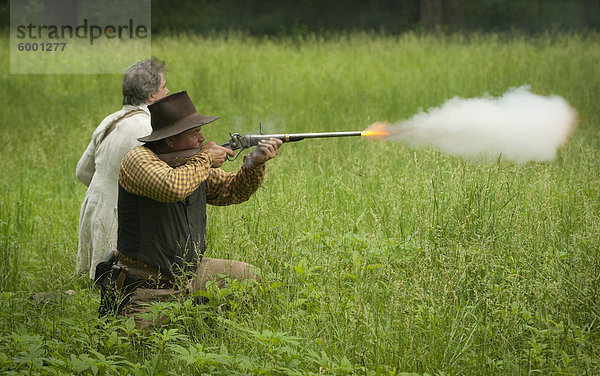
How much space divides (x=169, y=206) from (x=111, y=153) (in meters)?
1.23

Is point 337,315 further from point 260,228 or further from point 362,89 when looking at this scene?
point 362,89

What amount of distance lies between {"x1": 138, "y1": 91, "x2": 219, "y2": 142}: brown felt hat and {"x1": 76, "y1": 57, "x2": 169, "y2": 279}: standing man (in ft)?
2.28

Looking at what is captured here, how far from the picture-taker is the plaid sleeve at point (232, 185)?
4.55 m

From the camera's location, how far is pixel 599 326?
3.86m

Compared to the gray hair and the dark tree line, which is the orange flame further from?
the dark tree line

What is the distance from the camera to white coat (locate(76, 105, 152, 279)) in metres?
5.06

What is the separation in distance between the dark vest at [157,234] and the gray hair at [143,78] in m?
1.11

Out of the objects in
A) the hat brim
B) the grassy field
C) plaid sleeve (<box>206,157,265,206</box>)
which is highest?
the hat brim

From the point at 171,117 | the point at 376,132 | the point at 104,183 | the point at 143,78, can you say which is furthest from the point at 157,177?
the point at 376,132

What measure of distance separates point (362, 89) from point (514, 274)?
343 inches

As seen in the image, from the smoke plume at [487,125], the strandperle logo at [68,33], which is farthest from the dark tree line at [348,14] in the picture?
the smoke plume at [487,125]

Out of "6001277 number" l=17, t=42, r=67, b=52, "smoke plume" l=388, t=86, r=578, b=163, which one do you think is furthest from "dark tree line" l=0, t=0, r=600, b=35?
A: "smoke plume" l=388, t=86, r=578, b=163

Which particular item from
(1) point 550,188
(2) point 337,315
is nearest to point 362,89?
(1) point 550,188

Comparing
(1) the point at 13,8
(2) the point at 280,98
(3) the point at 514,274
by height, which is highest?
(1) the point at 13,8
